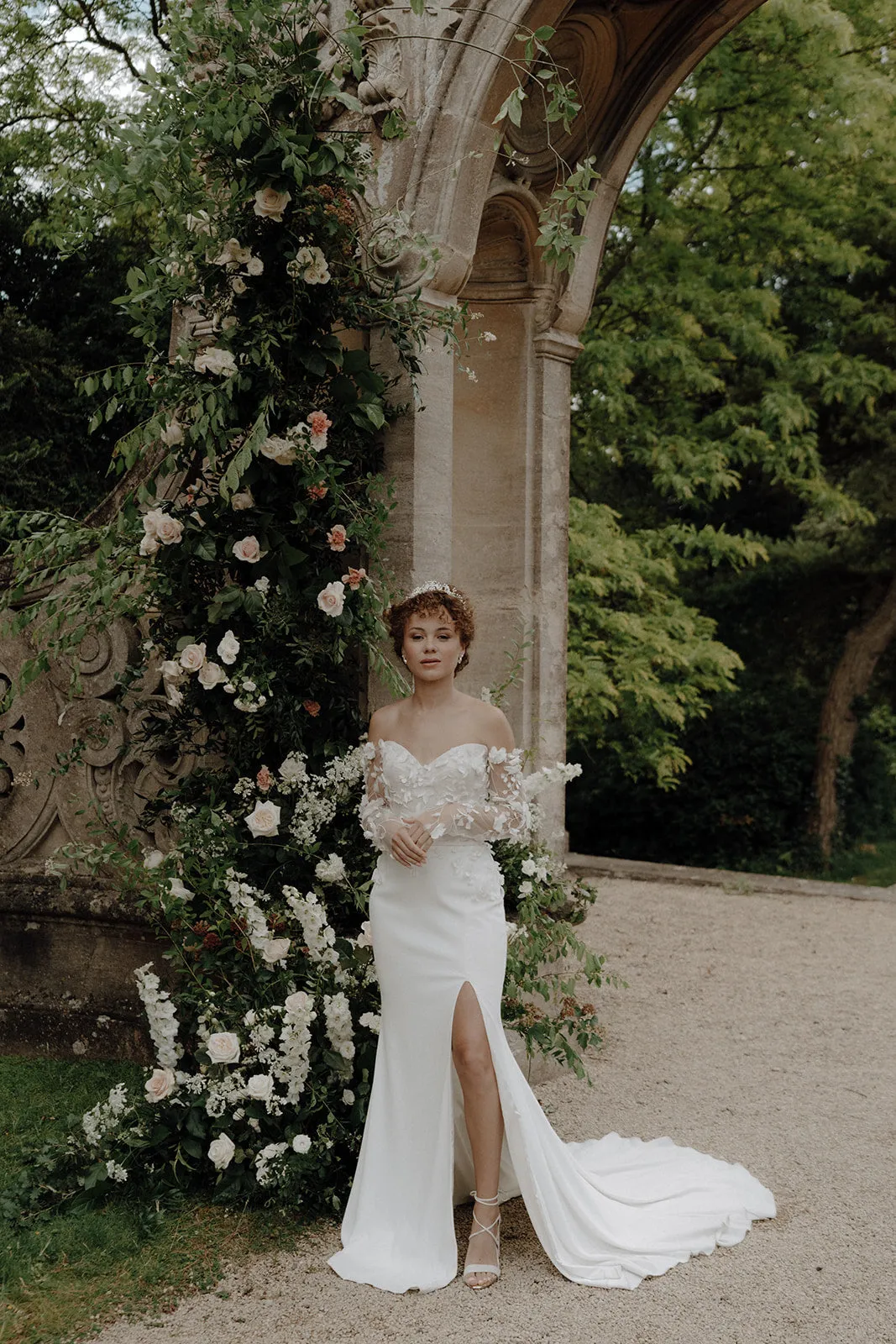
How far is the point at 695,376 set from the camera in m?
8.67

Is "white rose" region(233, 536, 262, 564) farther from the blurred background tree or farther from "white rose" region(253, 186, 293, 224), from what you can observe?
the blurred background tree

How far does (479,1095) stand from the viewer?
3426 mm

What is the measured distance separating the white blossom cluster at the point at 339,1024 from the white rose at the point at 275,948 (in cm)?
19

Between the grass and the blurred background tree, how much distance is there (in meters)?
4.75

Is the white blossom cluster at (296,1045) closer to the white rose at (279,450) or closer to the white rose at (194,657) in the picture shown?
the white rose at (194,657)

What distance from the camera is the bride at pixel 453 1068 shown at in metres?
3.41

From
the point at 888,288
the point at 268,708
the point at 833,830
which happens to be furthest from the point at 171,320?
the point at 833,830

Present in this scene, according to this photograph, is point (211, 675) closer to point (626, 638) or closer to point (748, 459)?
point (626, 638)

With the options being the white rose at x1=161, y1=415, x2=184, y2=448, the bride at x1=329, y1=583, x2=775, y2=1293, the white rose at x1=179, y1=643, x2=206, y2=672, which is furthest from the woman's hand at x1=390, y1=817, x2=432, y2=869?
the white rose at x1=161, y1=415, x2=184, y2=448

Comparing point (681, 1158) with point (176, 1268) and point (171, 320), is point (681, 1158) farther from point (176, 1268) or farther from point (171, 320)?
point (171, 320)

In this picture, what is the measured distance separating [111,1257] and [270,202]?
301 cm

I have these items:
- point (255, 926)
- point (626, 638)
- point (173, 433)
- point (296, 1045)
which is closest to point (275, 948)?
point (255, 926)

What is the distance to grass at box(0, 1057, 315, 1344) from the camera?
3123 mm

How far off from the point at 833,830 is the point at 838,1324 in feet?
35.1
